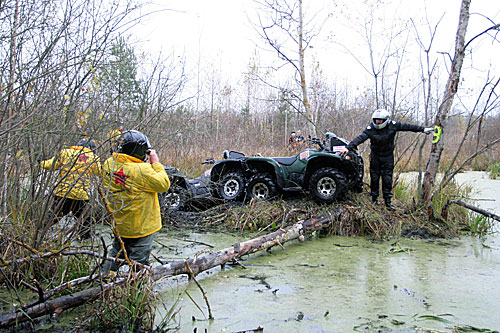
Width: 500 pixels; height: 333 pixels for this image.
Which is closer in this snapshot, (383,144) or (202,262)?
(202,262)

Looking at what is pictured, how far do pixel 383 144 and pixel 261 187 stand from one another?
2.23m

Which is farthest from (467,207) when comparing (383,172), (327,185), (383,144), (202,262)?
(202,262)

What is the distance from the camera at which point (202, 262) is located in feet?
14.0

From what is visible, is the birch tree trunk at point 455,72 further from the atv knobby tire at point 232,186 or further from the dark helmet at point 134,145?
the dark helmet at point 134,145

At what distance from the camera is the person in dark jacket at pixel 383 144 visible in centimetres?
709

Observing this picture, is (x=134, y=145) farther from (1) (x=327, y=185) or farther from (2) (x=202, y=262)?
(1) (x=327, y=185)

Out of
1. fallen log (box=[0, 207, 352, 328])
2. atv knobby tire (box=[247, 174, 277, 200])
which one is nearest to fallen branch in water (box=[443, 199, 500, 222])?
fallen log (box=[0, 207, 352, 328])

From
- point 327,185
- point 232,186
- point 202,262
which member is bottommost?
point 202,262

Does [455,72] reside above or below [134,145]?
above

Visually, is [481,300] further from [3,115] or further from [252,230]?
[3,115]

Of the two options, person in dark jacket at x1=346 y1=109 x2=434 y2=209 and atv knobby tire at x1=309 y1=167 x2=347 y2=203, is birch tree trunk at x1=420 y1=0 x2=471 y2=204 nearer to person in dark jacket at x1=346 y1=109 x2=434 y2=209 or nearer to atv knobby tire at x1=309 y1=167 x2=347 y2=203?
person in dark jacket at x1=346 y1=109 x2=434 y2=209

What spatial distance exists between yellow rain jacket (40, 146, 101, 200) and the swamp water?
4.08 ft

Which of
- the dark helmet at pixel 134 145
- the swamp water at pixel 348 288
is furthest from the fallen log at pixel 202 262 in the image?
the dark helmet at pixel 134 145

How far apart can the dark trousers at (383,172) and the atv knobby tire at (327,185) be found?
68 centimetres
